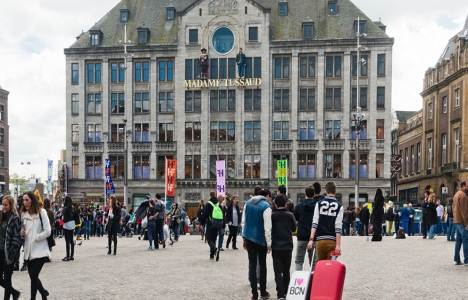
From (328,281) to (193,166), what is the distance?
54643 millimetres

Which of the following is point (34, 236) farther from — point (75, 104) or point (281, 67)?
point (75, 104)

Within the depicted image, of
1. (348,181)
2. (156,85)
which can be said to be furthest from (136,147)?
(348,181)

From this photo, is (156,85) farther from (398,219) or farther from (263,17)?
(398,219)

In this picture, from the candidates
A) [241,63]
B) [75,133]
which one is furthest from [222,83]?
[75,133]

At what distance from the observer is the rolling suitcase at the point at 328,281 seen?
354 inches

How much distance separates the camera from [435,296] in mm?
12375

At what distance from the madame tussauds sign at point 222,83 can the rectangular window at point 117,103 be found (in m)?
6.47

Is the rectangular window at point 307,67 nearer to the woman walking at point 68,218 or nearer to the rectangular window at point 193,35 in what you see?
the rectangular window at point 193,35

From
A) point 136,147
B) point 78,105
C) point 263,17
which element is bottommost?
point 136,147

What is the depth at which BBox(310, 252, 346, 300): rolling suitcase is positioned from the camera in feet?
29.5

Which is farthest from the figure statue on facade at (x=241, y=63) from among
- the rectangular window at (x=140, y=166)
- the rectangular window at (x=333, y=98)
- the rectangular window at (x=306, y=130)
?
the rectangular window at (x=140, y=166)

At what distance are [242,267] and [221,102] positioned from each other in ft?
152

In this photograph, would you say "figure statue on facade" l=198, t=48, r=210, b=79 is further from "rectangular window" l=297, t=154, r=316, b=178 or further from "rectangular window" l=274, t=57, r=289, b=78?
"rectangular window" l=297, t=154, r=316, b=178

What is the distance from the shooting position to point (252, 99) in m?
63.0
